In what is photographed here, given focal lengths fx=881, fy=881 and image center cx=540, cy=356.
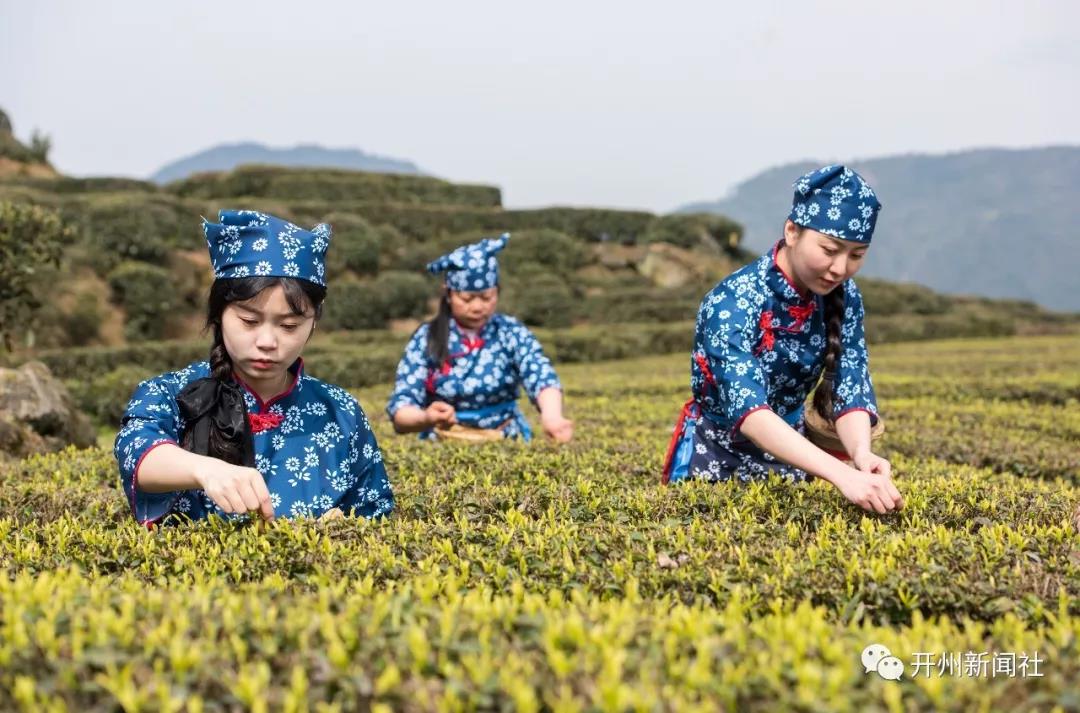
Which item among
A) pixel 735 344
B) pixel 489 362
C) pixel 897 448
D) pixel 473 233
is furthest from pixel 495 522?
pixel 473 233

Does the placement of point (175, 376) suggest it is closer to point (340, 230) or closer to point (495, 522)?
point (495, 522)

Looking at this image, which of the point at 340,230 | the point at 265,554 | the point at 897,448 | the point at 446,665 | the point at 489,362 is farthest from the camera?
the point at 340,230

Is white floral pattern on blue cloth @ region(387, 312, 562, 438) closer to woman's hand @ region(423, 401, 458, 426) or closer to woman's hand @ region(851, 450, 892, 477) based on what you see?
woman's hand @ region(423, 401, 458, 426)

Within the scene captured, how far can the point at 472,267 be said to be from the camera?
5301mm

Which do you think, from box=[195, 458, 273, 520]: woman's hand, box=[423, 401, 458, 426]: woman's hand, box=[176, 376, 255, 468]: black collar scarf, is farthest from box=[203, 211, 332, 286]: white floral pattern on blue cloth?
box=[423, 401, 458, 426]: woman's hand

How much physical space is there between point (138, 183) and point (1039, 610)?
30948 mm

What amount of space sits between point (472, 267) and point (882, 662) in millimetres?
3924

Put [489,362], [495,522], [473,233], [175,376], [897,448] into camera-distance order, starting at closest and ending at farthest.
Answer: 1. [175,376]
2. [495,522]
3. [489,362]
4. [897,448]
5. [473,233]

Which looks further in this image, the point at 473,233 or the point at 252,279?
the point at 473,233

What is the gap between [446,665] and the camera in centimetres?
161

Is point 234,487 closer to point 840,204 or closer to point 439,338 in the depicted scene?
point 840,204

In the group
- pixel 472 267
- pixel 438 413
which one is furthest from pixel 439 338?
pixel 438 413

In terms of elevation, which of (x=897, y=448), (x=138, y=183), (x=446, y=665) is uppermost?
(x=138, y=183)

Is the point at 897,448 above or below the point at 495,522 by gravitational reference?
below
